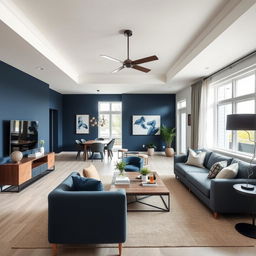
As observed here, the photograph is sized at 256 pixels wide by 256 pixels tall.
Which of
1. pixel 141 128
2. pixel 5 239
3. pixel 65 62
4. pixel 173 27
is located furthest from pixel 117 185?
pixel 141 128

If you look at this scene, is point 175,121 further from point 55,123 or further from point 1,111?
point 1,111

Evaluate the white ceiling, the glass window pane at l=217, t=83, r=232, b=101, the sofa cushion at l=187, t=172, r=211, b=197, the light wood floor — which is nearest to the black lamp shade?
the sofa cushion at l=187, t=172, r=211, b=197

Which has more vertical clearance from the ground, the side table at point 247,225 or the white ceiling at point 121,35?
the white ceiling at point 121,35

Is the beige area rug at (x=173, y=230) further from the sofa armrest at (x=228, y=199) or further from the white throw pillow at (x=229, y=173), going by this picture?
the white throw pillow at (x=229, y=173)

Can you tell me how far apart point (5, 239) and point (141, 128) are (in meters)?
7.50

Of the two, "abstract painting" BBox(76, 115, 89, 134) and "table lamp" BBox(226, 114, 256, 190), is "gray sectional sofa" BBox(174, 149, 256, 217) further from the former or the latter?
"abstract painting" BBox(76, 115, 89, 134)

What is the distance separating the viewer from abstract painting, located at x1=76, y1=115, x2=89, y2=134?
9.63m

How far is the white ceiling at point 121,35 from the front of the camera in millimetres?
2799

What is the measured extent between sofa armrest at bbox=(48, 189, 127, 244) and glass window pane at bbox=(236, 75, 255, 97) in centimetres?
380

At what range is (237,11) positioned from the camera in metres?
2.62

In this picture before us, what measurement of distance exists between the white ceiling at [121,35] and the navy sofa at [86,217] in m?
2.60

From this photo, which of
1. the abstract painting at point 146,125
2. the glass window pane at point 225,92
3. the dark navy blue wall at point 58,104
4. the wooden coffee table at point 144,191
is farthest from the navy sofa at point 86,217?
the abstract painting at point 146,125

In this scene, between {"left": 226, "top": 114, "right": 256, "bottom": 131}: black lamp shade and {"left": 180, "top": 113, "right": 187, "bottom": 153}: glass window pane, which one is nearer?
{"left": 226, "top": 114, "right": 256, "bottom": 131}: black lamp shade

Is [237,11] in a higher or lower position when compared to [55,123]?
higher
